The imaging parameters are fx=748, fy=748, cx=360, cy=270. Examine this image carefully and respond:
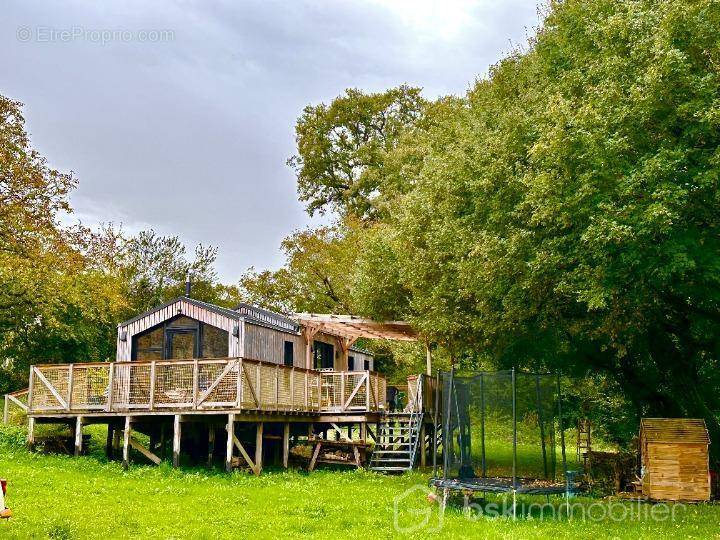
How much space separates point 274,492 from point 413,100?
37279 millimetres

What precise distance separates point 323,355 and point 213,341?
20.4ft

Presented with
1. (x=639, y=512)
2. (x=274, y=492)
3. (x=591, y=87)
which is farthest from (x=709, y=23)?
(x=274, y=492)

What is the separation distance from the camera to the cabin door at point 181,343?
81.5 feet

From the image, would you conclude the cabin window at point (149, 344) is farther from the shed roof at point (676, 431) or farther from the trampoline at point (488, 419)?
the shed roof at point (676, 431)

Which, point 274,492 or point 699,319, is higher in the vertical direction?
point 699,319

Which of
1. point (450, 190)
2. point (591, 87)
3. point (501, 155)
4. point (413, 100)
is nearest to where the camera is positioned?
point (591, 87)

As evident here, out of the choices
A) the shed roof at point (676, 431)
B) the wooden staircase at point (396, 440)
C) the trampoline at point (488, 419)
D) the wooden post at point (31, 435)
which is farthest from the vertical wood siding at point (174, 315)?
the shed roof at point (676, 431)

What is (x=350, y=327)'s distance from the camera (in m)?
26.2

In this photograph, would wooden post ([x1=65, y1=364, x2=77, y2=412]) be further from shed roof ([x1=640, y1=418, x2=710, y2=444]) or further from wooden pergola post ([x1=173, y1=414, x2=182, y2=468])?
shed roof ([x1=640, y1=418, x2=710, y2=444])

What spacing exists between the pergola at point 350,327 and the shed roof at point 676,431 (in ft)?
31.3

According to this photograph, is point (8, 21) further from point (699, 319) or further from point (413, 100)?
point (413, 100)

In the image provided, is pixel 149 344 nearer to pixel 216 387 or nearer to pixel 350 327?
pixel 216 387

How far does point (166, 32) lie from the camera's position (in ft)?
58.4

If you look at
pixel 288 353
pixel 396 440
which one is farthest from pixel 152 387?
pixel 396 440
